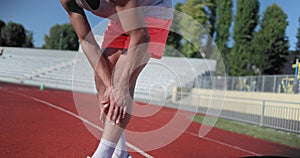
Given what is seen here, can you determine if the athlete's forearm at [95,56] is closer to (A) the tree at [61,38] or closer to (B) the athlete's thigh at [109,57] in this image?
(B) the athlete's thigh at [109,57]

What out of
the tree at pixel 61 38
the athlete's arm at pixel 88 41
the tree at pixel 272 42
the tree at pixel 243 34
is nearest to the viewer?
the athlete's arm at pixel 88 41

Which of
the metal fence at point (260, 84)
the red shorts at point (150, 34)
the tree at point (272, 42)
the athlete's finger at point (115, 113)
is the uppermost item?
the tree at point (272, 42)

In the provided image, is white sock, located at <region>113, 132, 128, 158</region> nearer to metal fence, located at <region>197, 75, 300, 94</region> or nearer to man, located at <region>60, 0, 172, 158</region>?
man, located at <region>60, 0, 172, 158</region>

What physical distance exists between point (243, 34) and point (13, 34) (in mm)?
43687

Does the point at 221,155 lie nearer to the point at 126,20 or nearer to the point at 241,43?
the point at 126,20

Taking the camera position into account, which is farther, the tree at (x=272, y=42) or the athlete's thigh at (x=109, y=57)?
the tree at (x=272, y=42)

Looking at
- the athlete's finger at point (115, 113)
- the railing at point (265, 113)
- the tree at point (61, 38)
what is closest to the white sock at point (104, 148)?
the athlete's finger at point (115, 113)

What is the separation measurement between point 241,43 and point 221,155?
74.1ft

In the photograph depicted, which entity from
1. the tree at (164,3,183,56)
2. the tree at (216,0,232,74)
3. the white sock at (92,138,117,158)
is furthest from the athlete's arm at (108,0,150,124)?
the tree at (216,0,232,74)

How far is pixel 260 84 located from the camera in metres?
15.6

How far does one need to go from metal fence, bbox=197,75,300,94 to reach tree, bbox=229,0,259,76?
6.60m

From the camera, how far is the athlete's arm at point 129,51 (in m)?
1.23

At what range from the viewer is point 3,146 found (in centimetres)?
333

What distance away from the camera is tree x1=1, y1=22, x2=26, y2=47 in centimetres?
5462
